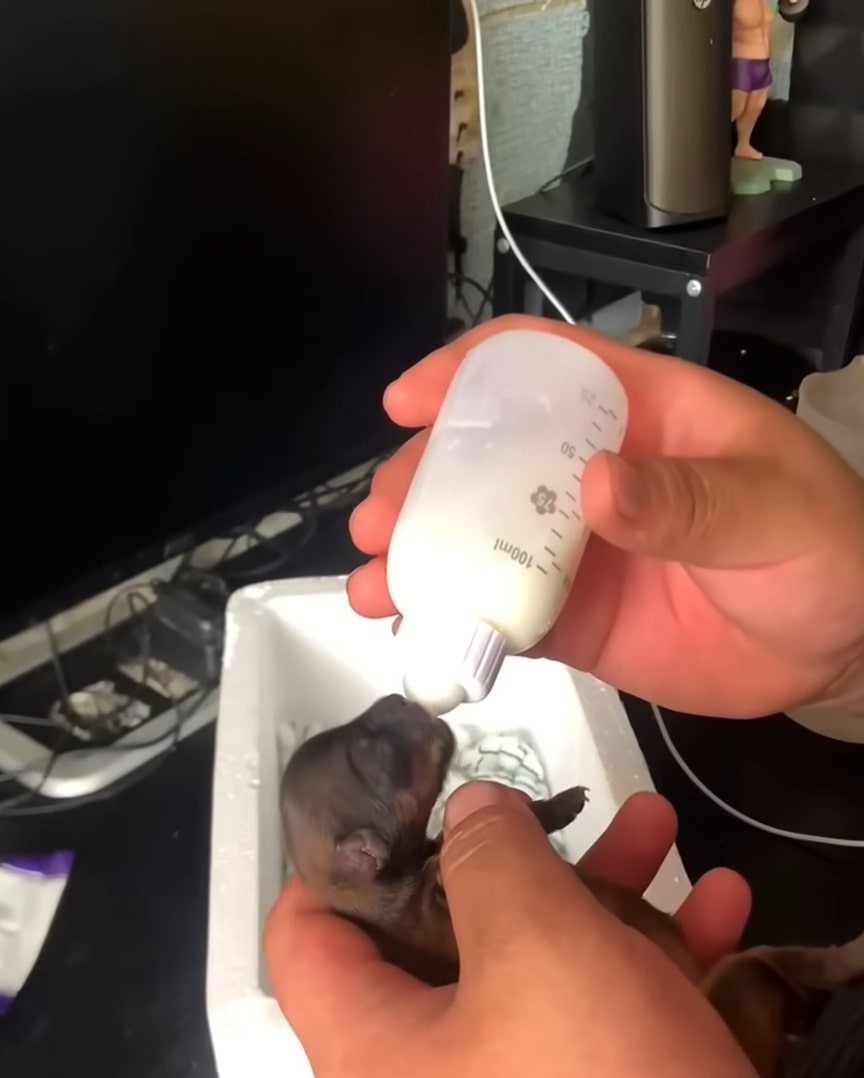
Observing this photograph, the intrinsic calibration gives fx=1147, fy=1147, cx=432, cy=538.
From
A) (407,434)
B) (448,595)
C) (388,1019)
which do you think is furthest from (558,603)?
(407,434)

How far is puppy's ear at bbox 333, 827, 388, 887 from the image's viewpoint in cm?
57

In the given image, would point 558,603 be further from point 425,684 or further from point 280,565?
point 280,565

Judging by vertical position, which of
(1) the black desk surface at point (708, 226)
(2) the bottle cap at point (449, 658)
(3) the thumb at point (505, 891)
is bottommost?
(1) the black desk surface at point (708, 226)

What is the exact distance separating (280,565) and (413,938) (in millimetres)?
438

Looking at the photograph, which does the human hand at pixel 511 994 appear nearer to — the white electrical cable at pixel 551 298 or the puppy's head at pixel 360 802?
the puppy's head at pixel 360 802

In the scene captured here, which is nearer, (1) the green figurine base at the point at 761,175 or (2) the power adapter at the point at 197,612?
(2) the power adapter at the point at 197,612

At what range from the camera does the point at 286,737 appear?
74cm

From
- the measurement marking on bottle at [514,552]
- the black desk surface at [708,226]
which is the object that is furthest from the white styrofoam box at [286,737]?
the black desk surface at [708,226]

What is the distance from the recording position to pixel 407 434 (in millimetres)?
909

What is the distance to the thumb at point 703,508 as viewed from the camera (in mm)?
345

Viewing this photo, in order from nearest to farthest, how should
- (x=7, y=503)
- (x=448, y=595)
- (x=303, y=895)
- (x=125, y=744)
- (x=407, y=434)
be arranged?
(x=448, y=595), (x=303, y=895), (x=7, y=503), (x=125, y=744), (x=407, y=434)

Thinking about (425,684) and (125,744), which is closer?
(425,684)

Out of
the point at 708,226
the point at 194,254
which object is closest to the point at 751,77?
the point at 708,226

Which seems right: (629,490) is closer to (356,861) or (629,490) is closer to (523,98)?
(356,861)
